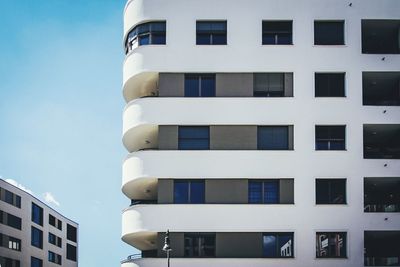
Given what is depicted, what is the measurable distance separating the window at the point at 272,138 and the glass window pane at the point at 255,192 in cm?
207

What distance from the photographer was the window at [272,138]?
4184 centimetres

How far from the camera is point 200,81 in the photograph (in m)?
42.6

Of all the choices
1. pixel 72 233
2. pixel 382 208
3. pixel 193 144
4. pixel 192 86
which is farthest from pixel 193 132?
pixel 72 233

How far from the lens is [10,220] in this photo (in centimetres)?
8238

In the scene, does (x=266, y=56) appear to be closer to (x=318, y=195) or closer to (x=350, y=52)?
(x=350, y=52)

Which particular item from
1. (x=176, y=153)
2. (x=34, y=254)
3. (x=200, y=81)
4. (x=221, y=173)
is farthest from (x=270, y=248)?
(x=34, y=254)

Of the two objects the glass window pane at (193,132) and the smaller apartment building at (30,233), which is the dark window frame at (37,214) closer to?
the smaller apartment building at (30,233)

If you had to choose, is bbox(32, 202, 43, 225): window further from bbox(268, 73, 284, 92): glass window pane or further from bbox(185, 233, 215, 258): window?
bbox(268, 73, 284, 92): glass window pane

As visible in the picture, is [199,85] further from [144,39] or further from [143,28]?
[143,28]

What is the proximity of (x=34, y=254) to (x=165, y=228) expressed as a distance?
175ft

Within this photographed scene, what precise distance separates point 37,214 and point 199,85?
5512 cm

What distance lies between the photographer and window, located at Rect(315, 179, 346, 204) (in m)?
41.6

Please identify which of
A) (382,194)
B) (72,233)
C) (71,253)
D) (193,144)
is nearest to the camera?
(193,144)

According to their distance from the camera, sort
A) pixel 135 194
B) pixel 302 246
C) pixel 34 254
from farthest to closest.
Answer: pixel 34 254 → pixel 135 194 → pixel 302 246
